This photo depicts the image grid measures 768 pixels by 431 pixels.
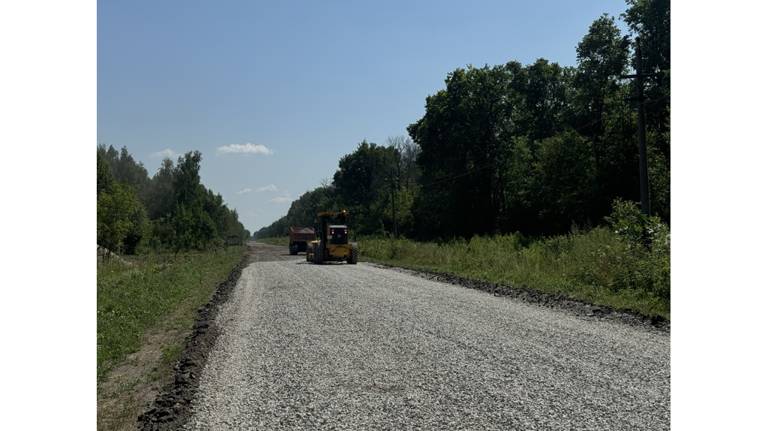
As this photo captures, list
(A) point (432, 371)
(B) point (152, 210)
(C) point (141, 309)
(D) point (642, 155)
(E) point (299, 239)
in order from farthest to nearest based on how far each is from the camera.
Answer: (B) point (152, 210) < (E) point (299, 239) < (D) point (642, 155) < (C) point (141, 309) < (A) point (432, 371)

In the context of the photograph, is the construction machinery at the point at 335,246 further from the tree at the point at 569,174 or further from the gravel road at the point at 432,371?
the gravel road at the point at 432,371

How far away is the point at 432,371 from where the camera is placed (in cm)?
775

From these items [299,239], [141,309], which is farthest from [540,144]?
[141,309]

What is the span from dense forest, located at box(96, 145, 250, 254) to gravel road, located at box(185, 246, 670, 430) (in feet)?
53.6

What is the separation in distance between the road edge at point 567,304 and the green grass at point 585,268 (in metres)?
0.23

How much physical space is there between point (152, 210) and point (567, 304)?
106202 mm

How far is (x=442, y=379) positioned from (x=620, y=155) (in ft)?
98.2

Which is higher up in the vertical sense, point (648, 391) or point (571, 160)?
point (571, 160)

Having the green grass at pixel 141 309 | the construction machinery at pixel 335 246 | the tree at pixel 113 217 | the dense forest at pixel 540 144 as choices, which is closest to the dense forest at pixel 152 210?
the tree at pixel 113 217

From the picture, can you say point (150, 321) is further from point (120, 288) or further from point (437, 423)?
point (437, 423)

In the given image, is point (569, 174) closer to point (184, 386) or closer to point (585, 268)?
point (585, 268)
